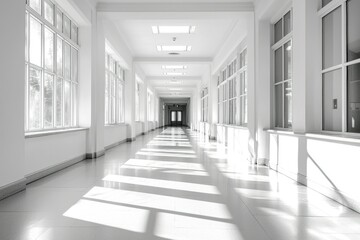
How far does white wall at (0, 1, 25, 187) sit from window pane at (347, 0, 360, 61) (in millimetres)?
6067

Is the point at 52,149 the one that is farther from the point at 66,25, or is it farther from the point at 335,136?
the point at 335,136

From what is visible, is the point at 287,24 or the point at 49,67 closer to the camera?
the point at 49,67

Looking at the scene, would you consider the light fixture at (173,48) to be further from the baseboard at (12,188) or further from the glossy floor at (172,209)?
the baseboard at (12,188)

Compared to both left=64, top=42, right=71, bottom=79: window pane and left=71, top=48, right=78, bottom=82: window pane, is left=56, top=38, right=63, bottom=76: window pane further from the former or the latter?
left=71, top=48, right=78, bottom=82: window pane

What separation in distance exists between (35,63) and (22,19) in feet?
6.18

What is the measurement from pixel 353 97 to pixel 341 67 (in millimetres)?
707

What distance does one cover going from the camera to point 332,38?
618 centimetres

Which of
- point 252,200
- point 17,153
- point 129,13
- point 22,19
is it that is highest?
point 129,13

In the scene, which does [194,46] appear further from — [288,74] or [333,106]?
[333,106]

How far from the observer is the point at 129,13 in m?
10.9

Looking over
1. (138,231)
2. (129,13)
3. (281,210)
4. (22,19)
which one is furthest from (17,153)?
(129,13)

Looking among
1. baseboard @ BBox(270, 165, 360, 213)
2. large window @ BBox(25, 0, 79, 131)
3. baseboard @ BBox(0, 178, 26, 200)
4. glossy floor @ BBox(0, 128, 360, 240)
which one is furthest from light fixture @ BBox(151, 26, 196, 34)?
baseboard @ BBox(0, 178, 26, 200)

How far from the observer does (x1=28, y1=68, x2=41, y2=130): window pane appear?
7250 mm

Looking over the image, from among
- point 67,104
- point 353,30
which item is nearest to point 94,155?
point 67,104
